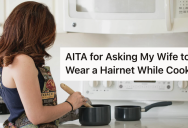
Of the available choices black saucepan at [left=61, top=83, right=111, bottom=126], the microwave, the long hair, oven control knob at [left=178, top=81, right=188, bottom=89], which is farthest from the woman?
oven control knob at [left=178, top=81, right=188, bottom=89]

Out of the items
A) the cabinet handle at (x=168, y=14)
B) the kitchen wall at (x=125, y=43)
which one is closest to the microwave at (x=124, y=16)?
the cabinet handle at (x=168, y=14)

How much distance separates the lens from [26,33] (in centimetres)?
82

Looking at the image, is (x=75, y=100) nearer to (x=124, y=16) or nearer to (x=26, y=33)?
(x=26, y=33)

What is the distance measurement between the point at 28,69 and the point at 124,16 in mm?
579

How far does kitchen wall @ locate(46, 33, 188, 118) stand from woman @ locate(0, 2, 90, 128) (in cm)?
61

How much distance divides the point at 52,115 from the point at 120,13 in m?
0.59

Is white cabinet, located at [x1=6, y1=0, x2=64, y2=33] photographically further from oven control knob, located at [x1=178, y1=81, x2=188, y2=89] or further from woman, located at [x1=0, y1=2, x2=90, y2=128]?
oven control knob, located at [x1=178, y1=81, x2=188, y2=89]

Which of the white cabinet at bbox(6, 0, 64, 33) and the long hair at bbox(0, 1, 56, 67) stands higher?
the white cabinet at bbox(6, 0, 64, 33)

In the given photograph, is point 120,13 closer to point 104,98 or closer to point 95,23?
point 95,23

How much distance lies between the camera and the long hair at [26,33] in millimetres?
824

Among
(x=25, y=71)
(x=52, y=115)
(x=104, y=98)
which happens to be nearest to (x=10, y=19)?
(x=25, y=71)

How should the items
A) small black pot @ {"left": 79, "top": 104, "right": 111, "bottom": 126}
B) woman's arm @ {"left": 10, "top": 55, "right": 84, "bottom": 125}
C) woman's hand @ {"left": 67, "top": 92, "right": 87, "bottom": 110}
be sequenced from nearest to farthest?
woman's arm @ {"left": 10, "top": 55, "right": 84, "bottom": 125}
woman's hand @ {"left": 67, "top": 92, "right": 87, "bottom": 110}
small black pot @ {"left": 79, "top": 104, "right": 111, "bottom": 126}

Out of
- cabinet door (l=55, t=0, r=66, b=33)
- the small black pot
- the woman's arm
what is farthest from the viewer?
cabinet door (l=55, t=0, r=66, b=33)

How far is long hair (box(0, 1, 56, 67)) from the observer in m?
0.82
